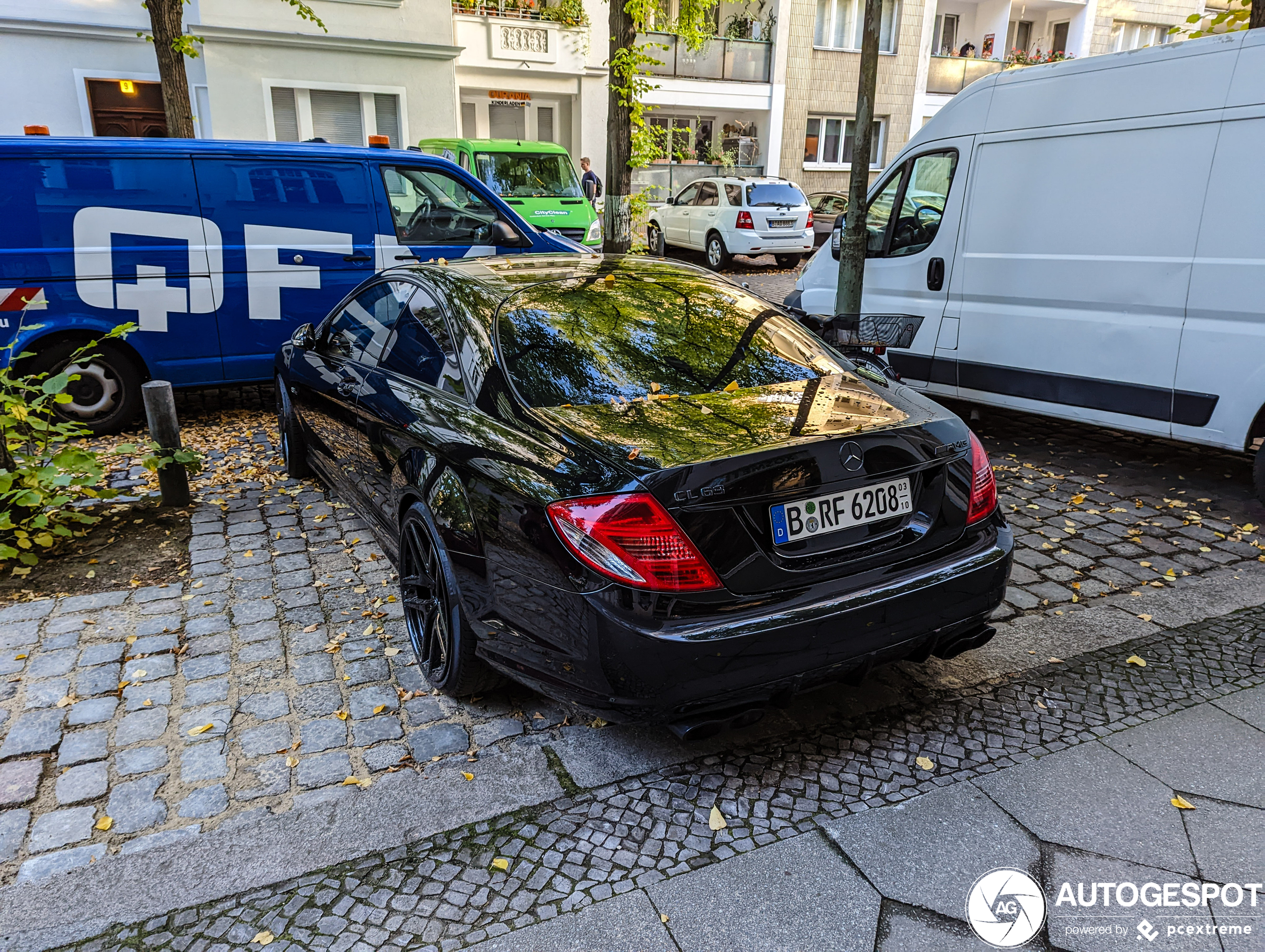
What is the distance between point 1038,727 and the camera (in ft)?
10.7

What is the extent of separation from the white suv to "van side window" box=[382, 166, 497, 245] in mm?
9954

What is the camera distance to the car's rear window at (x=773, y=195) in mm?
17906

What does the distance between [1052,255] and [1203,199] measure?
A: 95cm

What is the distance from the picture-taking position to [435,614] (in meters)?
3.45

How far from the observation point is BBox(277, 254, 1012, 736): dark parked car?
103 inches

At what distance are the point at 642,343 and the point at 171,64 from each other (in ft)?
31.3

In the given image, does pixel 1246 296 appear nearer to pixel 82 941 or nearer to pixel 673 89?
pixel 82 941

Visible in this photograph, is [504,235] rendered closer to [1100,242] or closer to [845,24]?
[1100,242]

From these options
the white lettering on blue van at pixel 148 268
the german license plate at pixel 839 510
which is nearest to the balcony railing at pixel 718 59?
the white lettering on blue van at pixel 148 268

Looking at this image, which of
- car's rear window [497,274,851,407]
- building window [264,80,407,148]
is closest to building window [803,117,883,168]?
building window [264,80,407,148]

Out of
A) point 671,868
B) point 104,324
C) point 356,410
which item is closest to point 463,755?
point 671,868

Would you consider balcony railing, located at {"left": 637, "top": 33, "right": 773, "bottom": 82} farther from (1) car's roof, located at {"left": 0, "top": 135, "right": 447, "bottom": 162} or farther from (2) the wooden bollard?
(2) the wooden bollard

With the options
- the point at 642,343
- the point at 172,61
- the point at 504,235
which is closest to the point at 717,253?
the point at 172,61

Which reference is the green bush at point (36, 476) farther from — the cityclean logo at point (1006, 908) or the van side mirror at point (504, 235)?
the cityclean logo at point (1006, 908)
